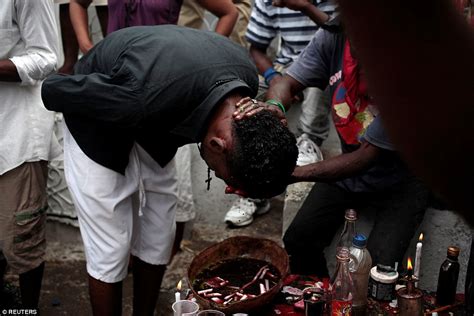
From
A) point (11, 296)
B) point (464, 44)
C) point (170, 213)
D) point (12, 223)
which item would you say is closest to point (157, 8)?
point (170, 213)

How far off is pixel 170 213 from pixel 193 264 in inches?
30.5

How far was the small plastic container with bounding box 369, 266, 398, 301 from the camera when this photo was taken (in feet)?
8.01

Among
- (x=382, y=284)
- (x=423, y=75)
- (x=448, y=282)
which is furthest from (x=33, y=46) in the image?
(x=423, y=75)

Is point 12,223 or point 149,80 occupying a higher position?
point 149,80

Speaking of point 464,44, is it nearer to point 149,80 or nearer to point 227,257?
point 149,80

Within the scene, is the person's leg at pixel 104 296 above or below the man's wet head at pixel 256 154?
below

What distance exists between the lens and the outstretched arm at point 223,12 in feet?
13.8

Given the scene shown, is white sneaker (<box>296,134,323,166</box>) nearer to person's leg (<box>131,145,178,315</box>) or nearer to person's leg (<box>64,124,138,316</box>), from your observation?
person's leg (<box>131,145,178,315</box>)

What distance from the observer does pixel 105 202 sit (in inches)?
116

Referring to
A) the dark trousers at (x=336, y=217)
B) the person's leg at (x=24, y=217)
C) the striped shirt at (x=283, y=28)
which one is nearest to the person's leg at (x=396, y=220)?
the dark trousers at (x=336, y=217)

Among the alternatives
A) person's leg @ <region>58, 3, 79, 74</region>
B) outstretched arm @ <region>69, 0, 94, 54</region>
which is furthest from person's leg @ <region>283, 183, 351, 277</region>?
person's leg @ <region>58, 3, 79, 74</region>

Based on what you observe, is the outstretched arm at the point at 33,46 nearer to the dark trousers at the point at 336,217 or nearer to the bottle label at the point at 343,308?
the dark trousers at the point at 336,217

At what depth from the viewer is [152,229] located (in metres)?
3.29

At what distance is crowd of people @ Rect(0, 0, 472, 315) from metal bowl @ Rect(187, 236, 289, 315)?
0.40m
